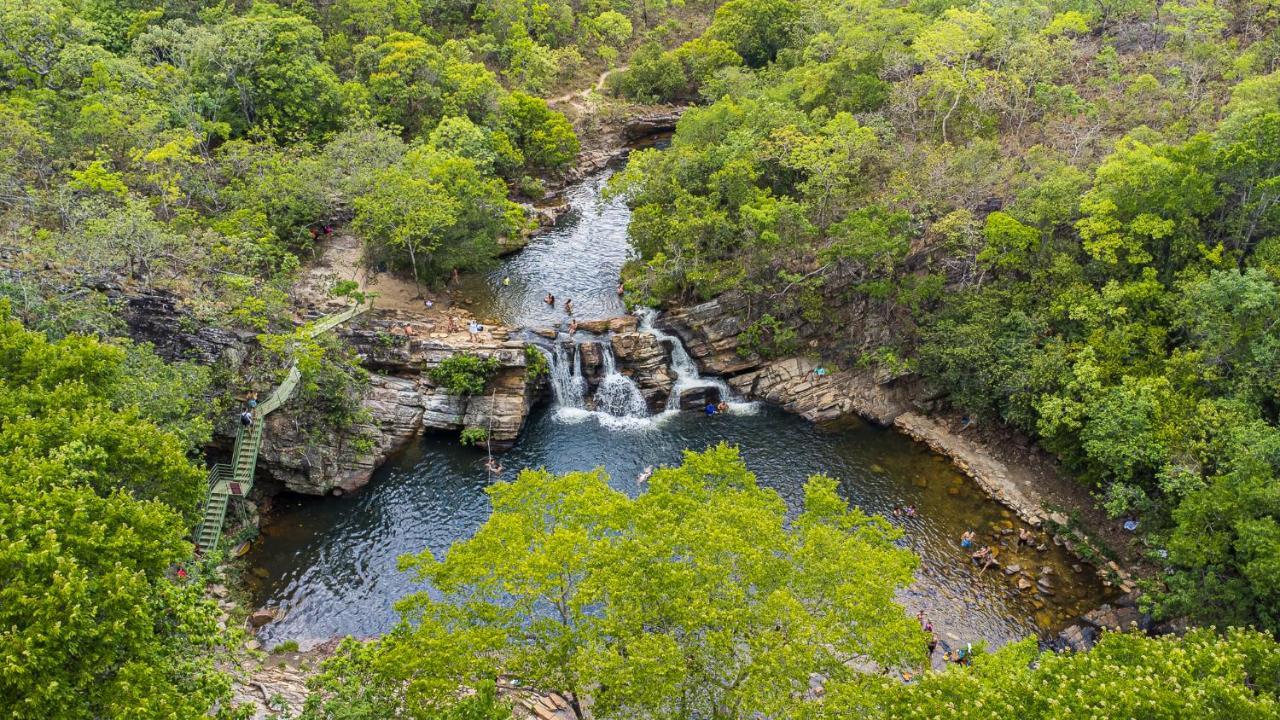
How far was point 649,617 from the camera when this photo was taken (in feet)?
A: 73.5

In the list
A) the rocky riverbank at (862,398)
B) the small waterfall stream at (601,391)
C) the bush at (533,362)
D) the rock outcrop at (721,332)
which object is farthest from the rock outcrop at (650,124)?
the bush at (533,362)

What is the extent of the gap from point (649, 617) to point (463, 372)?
2579 cm

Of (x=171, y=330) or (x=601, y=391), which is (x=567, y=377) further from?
(x=171, y=330)

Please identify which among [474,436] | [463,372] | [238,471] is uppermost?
[463,372]

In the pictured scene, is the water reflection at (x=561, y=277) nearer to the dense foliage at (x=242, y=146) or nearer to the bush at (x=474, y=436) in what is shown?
the dense foliage at (x=242, y=146)

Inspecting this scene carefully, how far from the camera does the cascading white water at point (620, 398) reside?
158 feet

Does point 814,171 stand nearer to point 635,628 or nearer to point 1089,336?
point 1089,336

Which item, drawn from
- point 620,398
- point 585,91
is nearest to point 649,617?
point 620,398

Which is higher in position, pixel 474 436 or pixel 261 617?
pixel 474 436

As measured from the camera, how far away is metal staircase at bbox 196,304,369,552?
3544 cm

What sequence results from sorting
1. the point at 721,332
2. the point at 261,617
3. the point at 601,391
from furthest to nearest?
1. the point at 721,332
2. the point at 601,391
3. the point at 261,617

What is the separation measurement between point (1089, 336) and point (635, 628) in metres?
32.1

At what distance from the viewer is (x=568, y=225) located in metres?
66.2

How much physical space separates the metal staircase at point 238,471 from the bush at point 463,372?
286 inches
